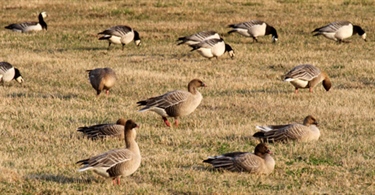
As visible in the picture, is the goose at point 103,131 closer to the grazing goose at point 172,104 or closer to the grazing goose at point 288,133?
the grazing goose at point 172,104

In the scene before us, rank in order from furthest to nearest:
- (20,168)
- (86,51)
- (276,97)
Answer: (86,51) → (276,97) → (20,168)

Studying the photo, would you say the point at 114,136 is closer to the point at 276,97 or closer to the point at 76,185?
the point at 76,185

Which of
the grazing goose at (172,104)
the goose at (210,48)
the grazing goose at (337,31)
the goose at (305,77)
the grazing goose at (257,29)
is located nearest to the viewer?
the grazing goose at (172,104)

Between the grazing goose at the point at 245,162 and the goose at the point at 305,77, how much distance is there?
24.7 ft

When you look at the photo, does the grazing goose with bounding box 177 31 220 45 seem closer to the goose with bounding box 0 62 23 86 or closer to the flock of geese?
the flock of geese

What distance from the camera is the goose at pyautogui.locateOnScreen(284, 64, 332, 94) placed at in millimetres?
18703

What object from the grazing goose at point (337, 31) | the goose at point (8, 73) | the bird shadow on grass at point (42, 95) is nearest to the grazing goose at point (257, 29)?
the grazing goose at point (337, 31)

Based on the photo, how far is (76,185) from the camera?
33.4ft

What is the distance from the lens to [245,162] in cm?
1111

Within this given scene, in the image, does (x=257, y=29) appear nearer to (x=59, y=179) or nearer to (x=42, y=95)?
(x=42, y=95)

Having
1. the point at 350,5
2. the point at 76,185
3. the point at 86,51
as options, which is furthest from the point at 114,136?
the point at 350,5

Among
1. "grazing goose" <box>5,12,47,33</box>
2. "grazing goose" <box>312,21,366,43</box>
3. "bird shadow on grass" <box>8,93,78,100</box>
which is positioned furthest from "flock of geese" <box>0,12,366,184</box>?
"grazing goose" <box>5,12,47,33</box>

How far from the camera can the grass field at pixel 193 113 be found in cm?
1077

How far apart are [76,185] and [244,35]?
2115cm
